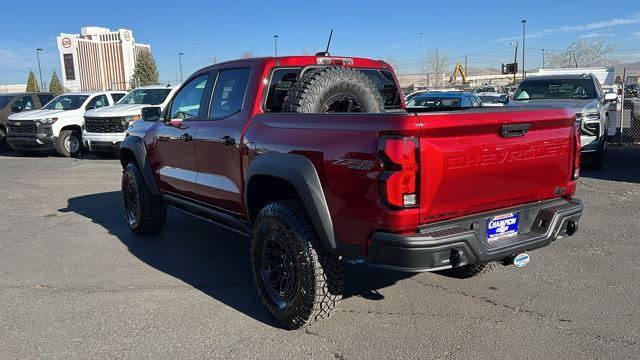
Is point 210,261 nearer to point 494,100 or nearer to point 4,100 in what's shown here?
point 4,100

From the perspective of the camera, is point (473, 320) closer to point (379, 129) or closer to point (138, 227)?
point (379, 129)

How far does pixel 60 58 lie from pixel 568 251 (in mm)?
114873

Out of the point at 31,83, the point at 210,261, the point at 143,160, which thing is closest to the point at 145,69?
the point at 31,83

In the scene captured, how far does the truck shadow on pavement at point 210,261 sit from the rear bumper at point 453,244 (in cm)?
126

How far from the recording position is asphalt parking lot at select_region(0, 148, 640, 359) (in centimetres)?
346

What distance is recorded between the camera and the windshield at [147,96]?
47.8 ft

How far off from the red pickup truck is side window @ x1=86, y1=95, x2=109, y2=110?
12.6 metres

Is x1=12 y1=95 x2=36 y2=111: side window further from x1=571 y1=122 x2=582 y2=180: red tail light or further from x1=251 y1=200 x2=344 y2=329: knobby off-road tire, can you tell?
x1=571 y1=122 x2=582 y2=180: red tail light

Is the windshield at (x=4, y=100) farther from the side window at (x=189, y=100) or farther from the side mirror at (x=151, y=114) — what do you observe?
the side window at (x=189, y=100)

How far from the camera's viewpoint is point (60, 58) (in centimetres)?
10375

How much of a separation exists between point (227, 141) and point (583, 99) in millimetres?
8919

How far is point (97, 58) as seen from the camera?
112 metres

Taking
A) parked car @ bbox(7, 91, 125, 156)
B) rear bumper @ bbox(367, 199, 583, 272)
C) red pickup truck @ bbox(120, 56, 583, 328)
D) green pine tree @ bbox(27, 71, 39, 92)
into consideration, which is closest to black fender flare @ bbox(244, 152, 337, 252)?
red pickup truck @ bbox(120, 56, 583, 328)

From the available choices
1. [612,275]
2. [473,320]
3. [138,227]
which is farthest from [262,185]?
[612,275]
